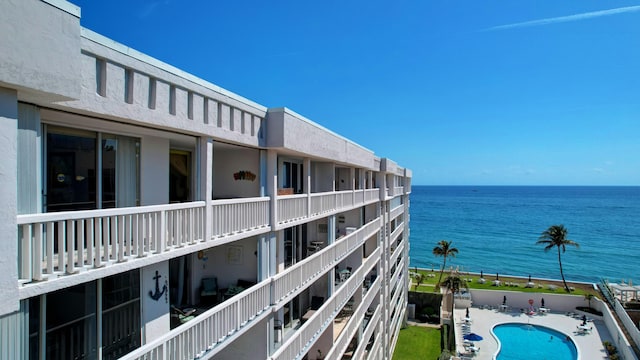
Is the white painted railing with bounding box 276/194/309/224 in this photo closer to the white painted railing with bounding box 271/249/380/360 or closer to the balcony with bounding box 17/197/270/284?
the balcony with bounding box 17/197/270/284

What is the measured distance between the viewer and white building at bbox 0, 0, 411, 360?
449 cm

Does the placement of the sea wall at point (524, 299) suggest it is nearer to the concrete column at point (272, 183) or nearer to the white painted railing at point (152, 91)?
the concrete column at point (272, 183)

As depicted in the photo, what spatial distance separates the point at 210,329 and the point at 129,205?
10.3 ft

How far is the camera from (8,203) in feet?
13.7

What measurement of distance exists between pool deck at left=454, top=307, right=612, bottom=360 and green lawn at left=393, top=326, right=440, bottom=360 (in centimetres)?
224

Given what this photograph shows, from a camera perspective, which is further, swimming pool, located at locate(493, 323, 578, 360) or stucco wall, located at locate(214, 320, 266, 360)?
swimming pool, located at locate(493, 323, 578, 360)

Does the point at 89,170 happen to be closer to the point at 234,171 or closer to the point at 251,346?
the point at 234,171

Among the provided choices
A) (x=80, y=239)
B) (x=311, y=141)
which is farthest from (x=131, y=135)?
(x=311, y=141)

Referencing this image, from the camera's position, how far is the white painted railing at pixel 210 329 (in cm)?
652

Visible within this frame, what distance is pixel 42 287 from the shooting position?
466 centimetres

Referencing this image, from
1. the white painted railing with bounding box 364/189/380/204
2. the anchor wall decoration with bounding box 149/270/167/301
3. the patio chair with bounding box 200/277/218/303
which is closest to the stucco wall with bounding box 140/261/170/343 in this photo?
the anchor wall decoration with bounding box 149/270/167/301

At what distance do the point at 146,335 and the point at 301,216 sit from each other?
629 centimetres

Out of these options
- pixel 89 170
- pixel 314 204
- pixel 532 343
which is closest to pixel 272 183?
pixel 314 204

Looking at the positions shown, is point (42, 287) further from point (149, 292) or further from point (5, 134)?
point (149, 292)
